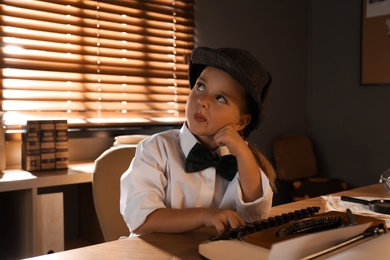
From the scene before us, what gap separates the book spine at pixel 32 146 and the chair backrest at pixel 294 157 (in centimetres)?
192

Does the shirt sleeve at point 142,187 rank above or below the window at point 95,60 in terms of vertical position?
below

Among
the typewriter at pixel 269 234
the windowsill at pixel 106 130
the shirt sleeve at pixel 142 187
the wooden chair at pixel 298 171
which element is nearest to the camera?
the typewriter at pixel 269 234

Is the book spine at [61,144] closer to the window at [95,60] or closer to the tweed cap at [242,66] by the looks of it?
the window at [95,60]

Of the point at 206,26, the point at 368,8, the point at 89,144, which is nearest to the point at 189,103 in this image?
the point at 89,144

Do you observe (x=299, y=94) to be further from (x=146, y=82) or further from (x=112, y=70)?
(x=112, y=70)

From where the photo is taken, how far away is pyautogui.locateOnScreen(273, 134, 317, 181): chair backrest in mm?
3402

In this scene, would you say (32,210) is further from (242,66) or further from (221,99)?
(242,66)

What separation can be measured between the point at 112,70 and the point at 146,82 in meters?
0.25

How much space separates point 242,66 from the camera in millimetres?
1130

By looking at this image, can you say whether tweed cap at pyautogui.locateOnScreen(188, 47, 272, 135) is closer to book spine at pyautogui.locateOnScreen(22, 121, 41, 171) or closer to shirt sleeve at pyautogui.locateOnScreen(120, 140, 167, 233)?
shirt sleeve at pyautogui.locateOnScreen(120, 140, 167, 233)

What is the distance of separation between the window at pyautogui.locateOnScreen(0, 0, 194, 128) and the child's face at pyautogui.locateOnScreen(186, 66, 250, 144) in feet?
4.51

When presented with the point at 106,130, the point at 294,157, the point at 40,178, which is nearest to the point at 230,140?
the point at 40,178

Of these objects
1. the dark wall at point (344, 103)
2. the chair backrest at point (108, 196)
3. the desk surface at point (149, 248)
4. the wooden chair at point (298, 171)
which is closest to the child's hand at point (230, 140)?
the desk surface at point (149, 248)

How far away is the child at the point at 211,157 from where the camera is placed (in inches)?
44.5
